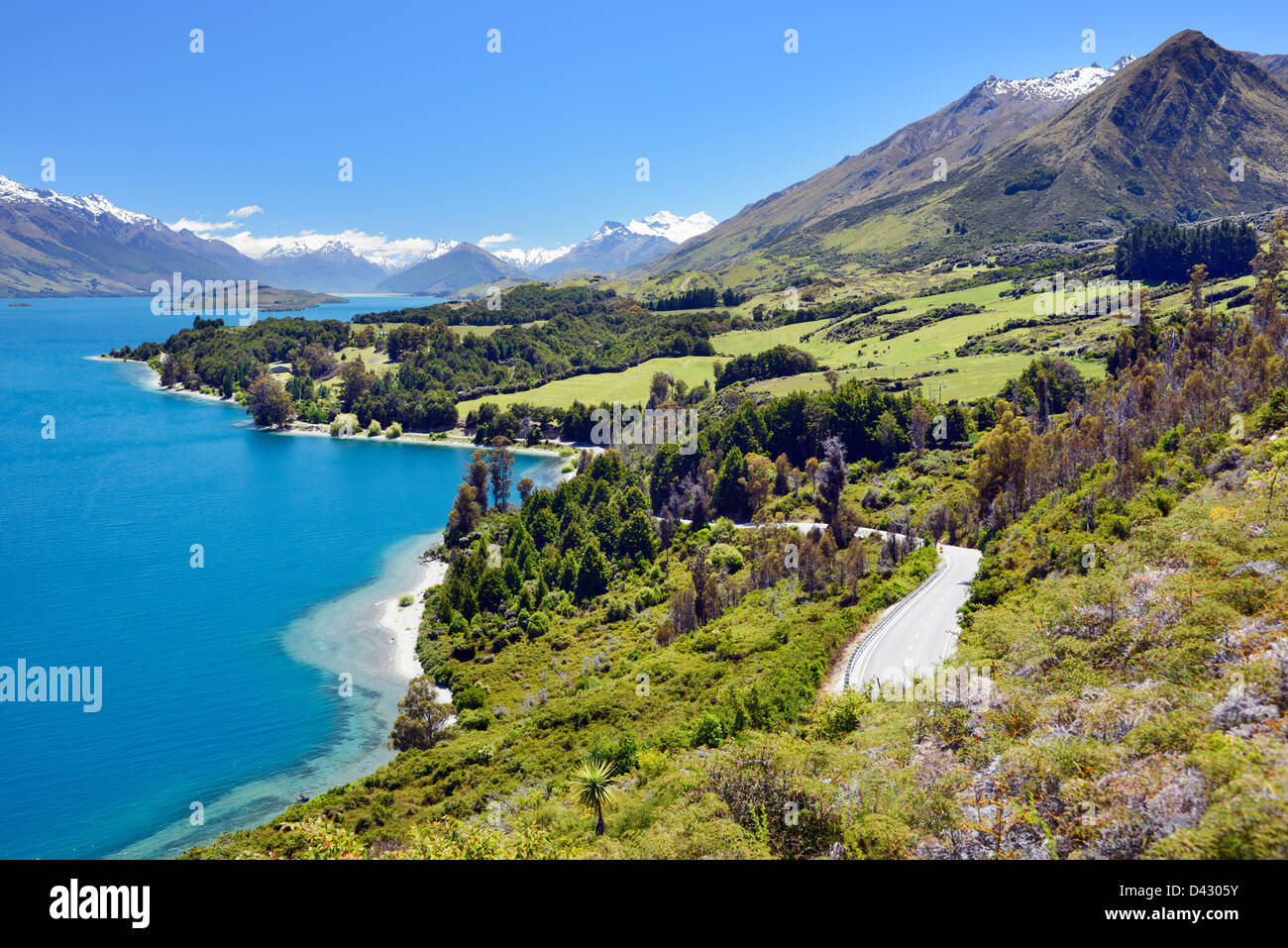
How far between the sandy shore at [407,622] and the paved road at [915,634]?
39.1 m

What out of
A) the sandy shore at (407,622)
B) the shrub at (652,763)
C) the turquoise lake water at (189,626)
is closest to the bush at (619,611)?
the sandy shore at (407,622)

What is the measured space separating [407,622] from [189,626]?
21.8 meters

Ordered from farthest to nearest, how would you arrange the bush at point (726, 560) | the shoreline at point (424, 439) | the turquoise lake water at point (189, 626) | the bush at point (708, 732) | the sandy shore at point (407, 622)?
1. the shoreline at point (424, 439)
2. the bush at point (726, 560)
3. the sandy shore at point (407, 622)
4. the turquoise lake water at point (189, 626)
5. the bush at point (708, 732)

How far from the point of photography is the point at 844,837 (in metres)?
19.5

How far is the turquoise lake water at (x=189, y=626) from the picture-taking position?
44312 mm

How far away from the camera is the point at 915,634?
43625 mm

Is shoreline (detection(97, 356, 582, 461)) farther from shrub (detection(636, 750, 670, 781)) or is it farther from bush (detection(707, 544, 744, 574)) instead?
shrub (detection(636, 750, 670, 781))

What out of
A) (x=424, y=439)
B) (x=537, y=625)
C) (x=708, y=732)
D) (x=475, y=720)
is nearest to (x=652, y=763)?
(x=708, y=732)

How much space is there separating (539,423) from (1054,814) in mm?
156407

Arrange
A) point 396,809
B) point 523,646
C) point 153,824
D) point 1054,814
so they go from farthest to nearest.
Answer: point 523,646, point 153,824, point 396,809, point 1054,814

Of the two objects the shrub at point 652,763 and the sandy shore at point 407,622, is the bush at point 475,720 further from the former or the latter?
the shrub at point 652,763
